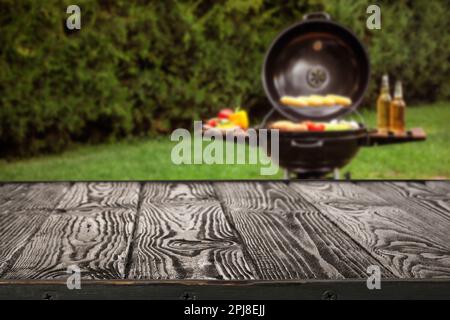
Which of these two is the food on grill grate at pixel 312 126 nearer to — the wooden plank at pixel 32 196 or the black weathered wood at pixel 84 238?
the wooden plank at pixel 32 196

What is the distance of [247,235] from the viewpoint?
1.59 meters

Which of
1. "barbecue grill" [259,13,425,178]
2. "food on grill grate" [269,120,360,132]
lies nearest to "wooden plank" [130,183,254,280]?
"food on grill grate" [269,120,360,132]

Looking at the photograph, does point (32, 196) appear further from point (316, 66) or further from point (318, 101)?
point (316, 66)

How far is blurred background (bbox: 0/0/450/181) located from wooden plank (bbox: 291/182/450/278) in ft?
17.2

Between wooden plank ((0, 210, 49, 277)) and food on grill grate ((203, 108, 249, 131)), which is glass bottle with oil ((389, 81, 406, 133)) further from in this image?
wooden plank ((0, 210, 49, 277))

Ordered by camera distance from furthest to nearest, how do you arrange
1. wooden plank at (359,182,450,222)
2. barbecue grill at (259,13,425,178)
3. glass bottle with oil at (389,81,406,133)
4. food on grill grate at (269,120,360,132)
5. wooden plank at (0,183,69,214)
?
glass bottle with oil at (389,81,406,133) < barbecue grill at (259,13,425,178) < food on grill grate at (269,120,360,132) < wooden plank at (0,183,69,214) < wooden plank at (359,182,450,222)

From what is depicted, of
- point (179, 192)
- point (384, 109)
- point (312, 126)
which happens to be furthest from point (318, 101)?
point (179, 192)

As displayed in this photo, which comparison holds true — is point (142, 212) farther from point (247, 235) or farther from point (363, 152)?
point (363, 152)

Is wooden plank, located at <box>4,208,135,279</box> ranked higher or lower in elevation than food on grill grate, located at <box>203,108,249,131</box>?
lower

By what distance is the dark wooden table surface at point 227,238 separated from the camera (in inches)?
46.5

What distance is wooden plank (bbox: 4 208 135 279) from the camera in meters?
1.29

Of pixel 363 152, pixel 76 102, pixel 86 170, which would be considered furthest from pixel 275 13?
pixel 86 170

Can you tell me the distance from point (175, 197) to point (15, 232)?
63 centimetres

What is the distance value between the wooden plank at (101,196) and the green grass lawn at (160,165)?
4751mm
